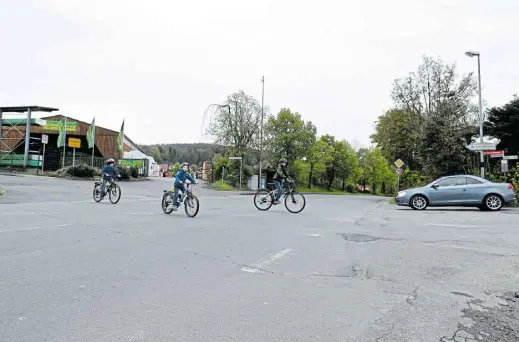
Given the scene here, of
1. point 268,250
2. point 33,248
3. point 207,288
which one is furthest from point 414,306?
point 33,248

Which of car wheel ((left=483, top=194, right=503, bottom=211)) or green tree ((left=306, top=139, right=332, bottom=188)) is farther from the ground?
green tree ((left=306, top=139, right=332, bottom=188))

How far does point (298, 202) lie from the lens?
1394cm

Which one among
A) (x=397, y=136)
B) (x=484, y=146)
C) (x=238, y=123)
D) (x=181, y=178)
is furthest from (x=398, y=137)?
(x=181, y=178)

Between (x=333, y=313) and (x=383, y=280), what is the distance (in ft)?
4.81

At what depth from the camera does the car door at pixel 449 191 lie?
15.8 metres

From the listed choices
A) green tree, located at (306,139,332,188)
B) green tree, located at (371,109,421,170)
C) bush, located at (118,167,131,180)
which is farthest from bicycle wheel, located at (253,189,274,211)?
green tree, located at (306,139,332,188)

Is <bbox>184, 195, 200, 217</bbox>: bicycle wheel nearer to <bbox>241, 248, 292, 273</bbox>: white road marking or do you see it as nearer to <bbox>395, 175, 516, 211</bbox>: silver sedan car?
<bbox>241, 248, 292, 273</bbox>: white road marking

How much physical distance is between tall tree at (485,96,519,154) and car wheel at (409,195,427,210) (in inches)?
396

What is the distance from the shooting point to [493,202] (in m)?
15.6

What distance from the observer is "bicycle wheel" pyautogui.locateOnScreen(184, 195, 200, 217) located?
11742 millimetres

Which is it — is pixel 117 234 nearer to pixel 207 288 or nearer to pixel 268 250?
pixel 268 250

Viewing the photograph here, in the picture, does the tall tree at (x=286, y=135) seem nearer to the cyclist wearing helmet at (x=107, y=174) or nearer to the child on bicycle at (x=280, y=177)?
the cyclist wearing helmet at (x=107, y=174)

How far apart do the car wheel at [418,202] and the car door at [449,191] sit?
294mm

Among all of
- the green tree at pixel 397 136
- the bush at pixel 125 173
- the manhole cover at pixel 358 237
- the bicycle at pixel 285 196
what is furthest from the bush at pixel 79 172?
the green tree at pixel 397 136
